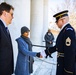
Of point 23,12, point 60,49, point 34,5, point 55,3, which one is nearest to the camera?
point 60,49

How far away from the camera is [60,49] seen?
3.79m

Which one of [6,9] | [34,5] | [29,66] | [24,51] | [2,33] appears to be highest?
[34,5]

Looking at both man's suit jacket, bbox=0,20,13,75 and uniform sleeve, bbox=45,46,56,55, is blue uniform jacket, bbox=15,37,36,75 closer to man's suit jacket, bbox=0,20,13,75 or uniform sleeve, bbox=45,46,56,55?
uniform sleeve, bbox=45,46,56,55

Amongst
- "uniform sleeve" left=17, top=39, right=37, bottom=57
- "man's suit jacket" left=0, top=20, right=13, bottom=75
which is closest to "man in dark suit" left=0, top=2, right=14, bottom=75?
"man's suit jacket" left=0, top=20, right=13, bottom=75

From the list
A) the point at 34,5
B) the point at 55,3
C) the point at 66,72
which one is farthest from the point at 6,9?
the point at 55,3

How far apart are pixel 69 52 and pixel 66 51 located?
55 mm

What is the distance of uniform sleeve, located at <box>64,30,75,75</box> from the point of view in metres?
3.56

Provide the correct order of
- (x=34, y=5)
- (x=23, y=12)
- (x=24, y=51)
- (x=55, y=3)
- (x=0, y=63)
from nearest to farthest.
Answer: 1. (x=0, y=63)
2. (x=24, y=51)
3. (x=23, y=12)
4. (x=34, y=5)
5. (x=55, y=3)

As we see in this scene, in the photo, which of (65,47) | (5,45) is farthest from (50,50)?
(5,45)

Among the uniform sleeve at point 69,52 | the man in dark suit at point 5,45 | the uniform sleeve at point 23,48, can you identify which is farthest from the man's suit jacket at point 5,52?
the uniform sleeve at point 23,48

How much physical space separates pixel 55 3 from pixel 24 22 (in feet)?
51.2

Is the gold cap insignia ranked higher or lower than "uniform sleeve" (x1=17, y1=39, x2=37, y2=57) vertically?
higher

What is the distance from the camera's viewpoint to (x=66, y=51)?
3.59 metres

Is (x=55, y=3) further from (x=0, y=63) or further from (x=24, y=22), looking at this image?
(x=0, y=63)
